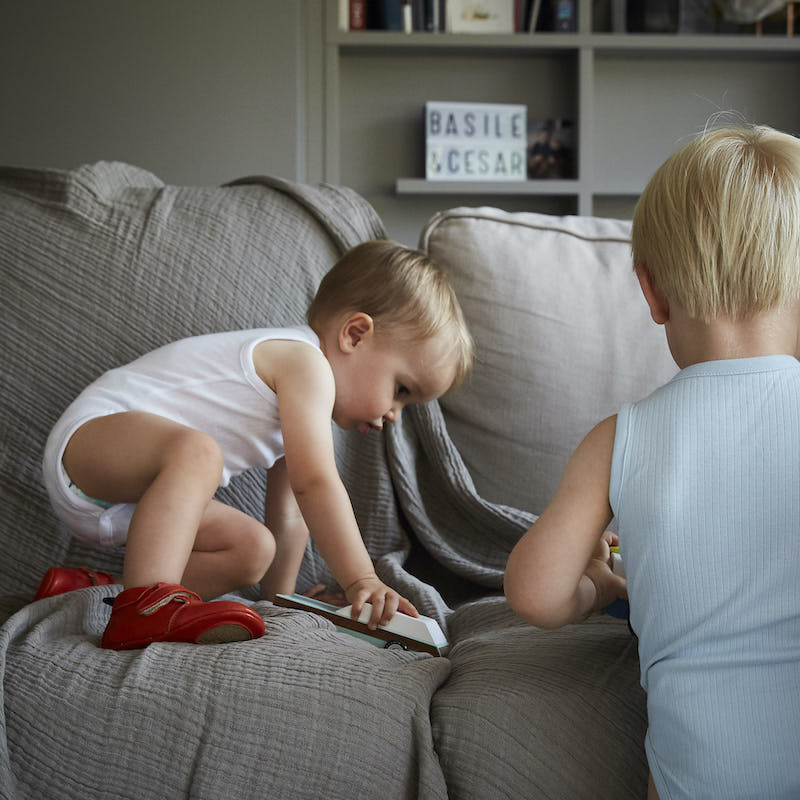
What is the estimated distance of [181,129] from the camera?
2750 mm

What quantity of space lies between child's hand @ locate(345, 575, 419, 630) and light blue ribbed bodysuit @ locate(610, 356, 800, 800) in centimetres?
29

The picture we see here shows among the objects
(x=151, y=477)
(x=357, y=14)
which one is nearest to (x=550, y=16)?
(x=357, y=14)

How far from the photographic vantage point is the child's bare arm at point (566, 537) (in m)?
0.73

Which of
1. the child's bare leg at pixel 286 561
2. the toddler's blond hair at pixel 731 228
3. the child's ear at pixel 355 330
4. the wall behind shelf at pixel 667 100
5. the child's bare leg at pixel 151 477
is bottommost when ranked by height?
the child's bare leg at pixel 286 561

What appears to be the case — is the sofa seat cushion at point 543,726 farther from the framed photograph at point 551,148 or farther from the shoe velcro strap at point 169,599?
the framed photograph at point 551,148

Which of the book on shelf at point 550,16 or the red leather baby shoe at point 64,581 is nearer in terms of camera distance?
the red leather baby shoe at point 64,581

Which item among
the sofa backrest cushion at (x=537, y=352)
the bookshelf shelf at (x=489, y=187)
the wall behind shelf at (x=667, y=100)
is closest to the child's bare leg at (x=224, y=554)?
the sofa backrest cushion at (x=537, y=352)

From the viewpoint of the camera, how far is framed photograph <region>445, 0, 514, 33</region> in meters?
2.85

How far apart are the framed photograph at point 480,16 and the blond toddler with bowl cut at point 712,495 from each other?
7.50 ft

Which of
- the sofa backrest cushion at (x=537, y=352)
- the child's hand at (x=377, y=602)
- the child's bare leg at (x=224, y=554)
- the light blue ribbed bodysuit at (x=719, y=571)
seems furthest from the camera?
the sofa backrest cushion at (x=537, y=352)

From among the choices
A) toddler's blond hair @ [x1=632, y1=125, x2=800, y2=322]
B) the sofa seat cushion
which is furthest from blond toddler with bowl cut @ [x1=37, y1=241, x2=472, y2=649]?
toddler's blond hair @ [x1=632, y1=125, x2=800, y2=322]

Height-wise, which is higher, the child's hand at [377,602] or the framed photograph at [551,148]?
the framed photograph at [551,148]

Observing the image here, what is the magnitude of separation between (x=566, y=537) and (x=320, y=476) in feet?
1.27

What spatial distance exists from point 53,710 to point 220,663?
14cm
